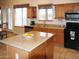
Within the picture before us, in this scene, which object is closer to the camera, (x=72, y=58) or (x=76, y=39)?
(x=72, y=58)

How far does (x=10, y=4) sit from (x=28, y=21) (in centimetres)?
267

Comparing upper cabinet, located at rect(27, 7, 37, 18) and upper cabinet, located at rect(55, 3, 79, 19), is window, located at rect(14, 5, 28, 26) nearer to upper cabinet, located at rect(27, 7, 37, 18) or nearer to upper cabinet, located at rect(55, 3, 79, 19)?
upper cabinet, located at rect(27, 7, 37, 18)

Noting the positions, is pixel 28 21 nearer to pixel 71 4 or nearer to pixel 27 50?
pixel 71 4

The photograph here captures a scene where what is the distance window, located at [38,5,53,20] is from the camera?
7184 mm

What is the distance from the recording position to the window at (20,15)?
874 cm

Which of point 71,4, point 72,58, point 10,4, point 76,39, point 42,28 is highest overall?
point 10,4

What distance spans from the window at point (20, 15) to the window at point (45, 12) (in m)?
1.46

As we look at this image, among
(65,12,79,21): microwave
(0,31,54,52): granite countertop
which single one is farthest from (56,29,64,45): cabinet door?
(0,31,54,52): granite countertop

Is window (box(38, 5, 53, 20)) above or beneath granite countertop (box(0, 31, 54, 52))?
above

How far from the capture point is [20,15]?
9164 mm

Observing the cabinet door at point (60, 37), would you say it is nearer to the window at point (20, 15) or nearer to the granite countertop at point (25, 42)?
the granite countertop at point (25, 42)

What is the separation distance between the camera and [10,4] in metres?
9.72

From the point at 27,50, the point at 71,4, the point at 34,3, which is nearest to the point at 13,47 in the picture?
the point at 27,50

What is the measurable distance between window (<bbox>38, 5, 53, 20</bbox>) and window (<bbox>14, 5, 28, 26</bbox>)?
1.46m
